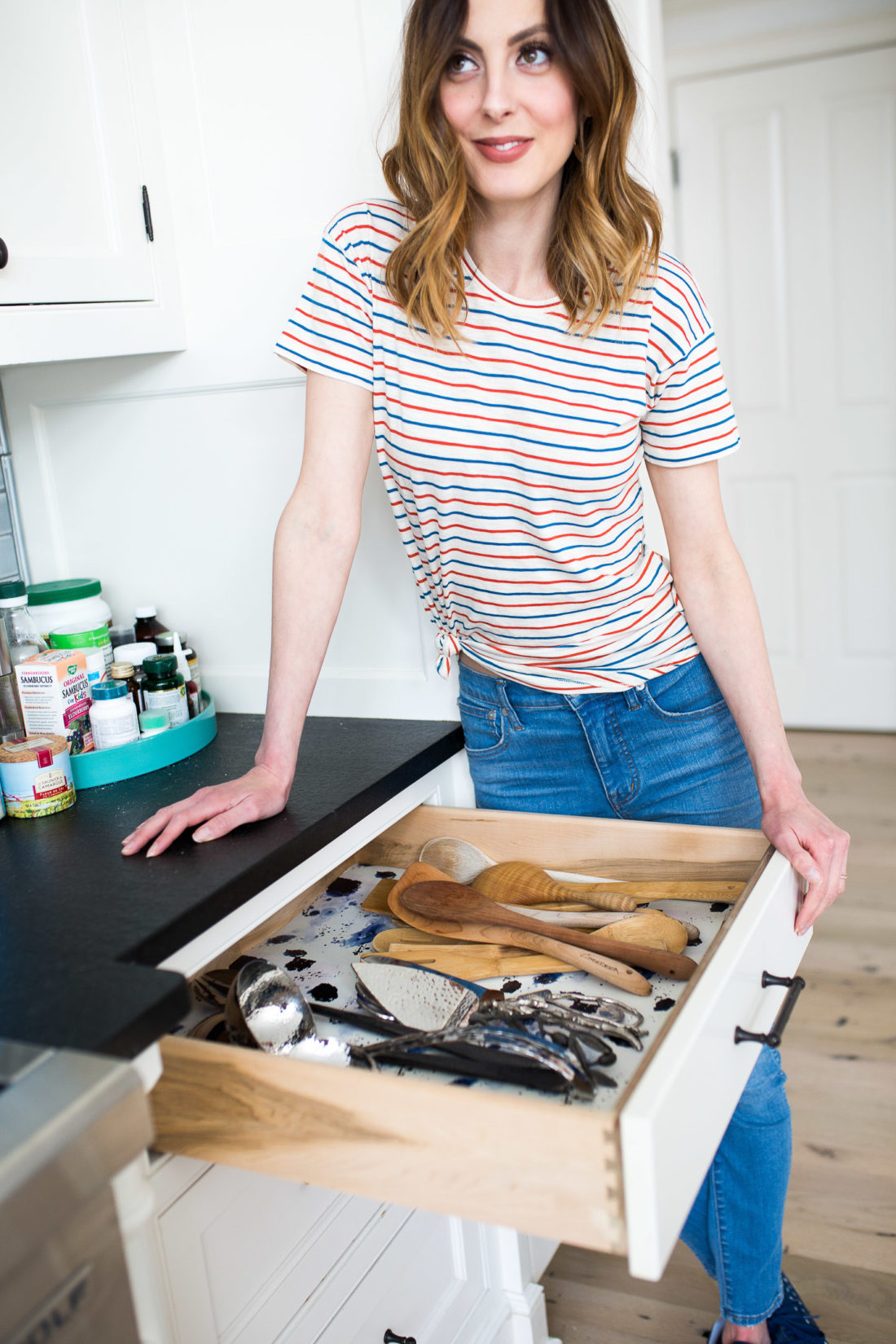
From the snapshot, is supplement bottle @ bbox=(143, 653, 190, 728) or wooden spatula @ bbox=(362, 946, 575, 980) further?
supplement bottle @ bbox=(143, 653, 190, 728)

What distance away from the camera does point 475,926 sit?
43.3 inches

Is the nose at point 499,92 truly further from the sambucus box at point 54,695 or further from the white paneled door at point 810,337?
the white paneled door at point 810,337

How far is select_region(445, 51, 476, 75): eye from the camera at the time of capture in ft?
3.41

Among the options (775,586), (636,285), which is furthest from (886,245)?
(636,285)

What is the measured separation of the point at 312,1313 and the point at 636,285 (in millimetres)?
1036

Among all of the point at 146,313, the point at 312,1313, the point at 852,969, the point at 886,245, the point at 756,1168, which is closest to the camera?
the point at 312,1313

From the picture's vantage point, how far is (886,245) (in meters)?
3.35

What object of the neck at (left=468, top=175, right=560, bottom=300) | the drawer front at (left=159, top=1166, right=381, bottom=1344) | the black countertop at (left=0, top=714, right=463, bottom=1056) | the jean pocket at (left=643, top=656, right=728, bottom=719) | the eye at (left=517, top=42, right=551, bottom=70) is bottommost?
the drawer front at (left=159, top=1166, right=381, bottom=1344)

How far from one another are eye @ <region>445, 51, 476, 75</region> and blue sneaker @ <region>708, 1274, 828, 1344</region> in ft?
4.59

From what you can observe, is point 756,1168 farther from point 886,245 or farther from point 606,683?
point 886,245

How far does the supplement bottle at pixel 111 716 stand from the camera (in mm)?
1263

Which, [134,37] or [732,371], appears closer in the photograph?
[134,37]

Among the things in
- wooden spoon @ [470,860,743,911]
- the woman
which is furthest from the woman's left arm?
wooden spoon @ [470,860,743,911]

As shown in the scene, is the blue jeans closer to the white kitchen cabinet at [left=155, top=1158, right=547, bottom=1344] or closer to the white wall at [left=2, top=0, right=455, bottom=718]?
the white wall at [left=2, top=0, right=455, bottom=718]
